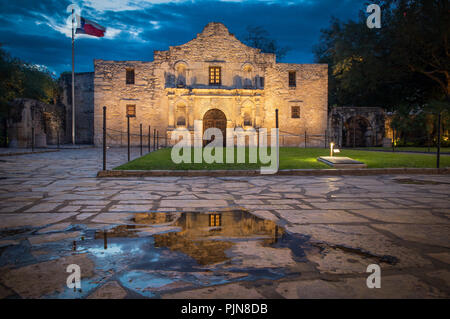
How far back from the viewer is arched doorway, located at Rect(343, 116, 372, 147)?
2409 cm

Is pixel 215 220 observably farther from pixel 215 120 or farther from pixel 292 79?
pixel 292 79

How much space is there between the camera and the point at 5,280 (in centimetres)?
175

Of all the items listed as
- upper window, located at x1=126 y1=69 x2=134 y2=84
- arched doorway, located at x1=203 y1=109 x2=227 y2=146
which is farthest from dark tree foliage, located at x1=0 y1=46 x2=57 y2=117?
arched doorway, located at x1=203 y1=109 x2=227 y2=146

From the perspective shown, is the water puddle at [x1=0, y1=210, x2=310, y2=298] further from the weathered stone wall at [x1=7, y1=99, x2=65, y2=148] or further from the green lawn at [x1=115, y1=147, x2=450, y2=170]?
the weathered stone wall at [x1=7, y1=99, x2=65, y2=148]

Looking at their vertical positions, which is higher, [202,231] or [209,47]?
[209,47]

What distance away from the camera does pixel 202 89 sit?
76.5 ft

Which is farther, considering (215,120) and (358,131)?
(358,131)

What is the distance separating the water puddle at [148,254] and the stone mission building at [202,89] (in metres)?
20.5

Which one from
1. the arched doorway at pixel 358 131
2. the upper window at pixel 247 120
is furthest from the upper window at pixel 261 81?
the arched doorway at pixel 358 131

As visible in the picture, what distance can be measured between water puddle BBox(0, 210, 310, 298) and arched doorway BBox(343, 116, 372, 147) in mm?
23405

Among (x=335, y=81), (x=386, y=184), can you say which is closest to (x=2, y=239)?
(x=386, y=184)

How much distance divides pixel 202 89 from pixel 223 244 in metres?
21.8

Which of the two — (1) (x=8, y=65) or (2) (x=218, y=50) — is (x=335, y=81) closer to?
(2) (x=218, y=50)

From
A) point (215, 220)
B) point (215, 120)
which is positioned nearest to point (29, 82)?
point (215, 120)
